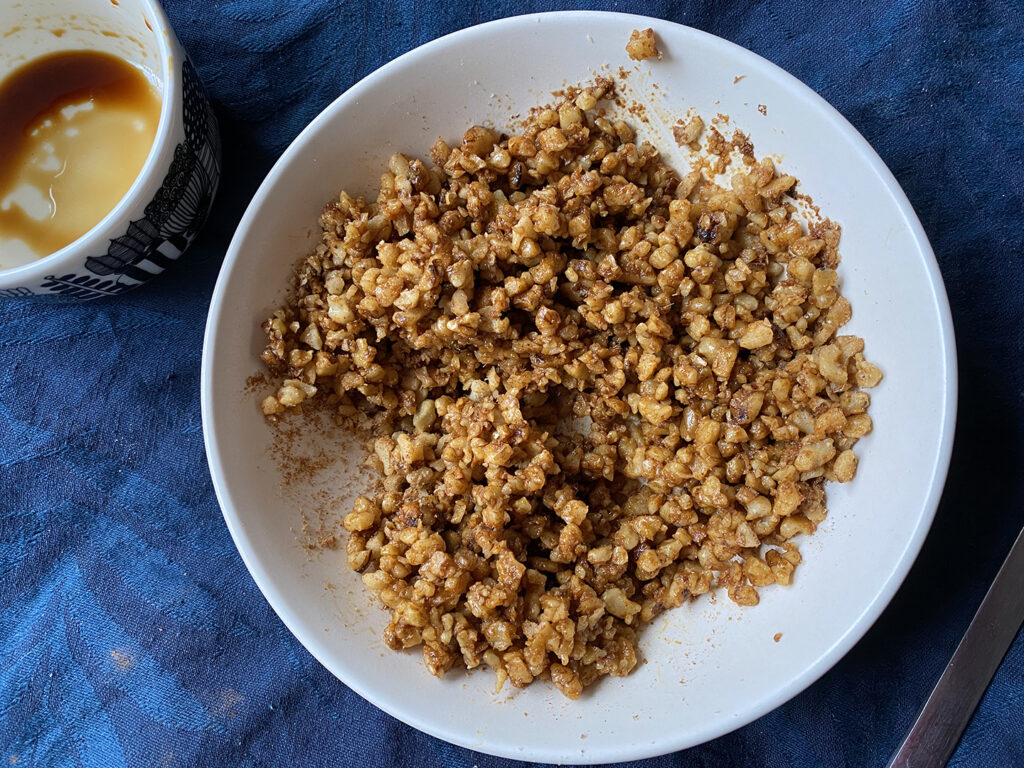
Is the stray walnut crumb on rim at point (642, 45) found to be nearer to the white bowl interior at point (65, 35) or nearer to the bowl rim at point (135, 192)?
the bowl rim at point (135, 192)

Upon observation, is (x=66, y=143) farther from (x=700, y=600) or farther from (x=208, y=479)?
(x=700, y=600)

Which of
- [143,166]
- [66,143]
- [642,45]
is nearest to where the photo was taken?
[642,45]

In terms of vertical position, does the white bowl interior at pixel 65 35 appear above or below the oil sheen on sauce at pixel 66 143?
above

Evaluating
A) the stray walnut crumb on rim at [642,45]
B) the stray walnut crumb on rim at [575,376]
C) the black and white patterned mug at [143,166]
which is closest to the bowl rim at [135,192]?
the black and white patterned mug at [143,166]

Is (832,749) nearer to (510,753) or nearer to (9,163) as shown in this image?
(510,753)

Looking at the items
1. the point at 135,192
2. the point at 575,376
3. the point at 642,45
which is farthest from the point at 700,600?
the point at 135,192

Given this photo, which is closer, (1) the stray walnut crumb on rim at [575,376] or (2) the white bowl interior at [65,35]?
(1) the stray walnut crumb on rim at [575,376]

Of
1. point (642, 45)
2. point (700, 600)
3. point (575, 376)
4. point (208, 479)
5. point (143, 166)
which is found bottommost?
point (208, 479)
